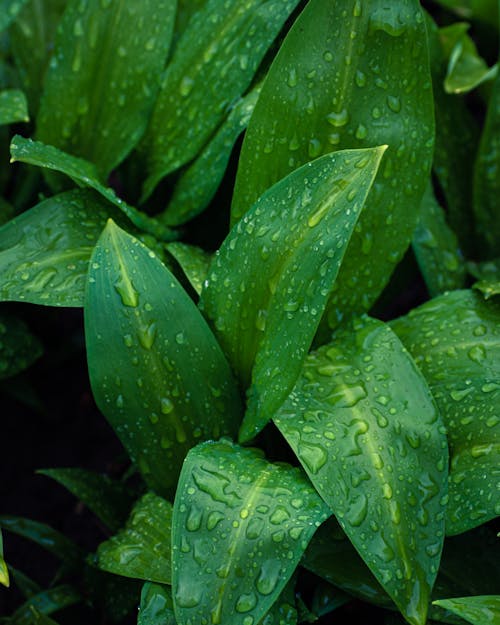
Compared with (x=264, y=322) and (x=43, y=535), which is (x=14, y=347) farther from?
(x=264, y=322)

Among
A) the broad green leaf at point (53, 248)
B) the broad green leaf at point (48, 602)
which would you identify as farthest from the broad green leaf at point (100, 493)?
the broad green leaf at point (53, 248)

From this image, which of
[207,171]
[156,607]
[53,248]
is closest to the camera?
[156,607]

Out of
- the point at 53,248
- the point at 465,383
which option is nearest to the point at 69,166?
the point at 53,248

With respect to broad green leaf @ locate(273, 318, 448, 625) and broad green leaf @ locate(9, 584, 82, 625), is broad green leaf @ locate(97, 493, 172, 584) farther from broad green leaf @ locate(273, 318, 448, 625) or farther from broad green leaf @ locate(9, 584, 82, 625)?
broad green leaf @ locate(273, 318, 448, 625)

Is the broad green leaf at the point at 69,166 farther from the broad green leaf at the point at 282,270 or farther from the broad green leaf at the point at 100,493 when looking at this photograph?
the broad green leaf at the point at 100,493

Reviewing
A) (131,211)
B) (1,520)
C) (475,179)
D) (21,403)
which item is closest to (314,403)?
(131,211)
